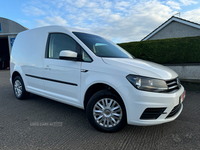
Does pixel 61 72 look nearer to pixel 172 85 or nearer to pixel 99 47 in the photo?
pixel 99 47

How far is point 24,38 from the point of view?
14.0 ft

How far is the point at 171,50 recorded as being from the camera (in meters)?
8.04

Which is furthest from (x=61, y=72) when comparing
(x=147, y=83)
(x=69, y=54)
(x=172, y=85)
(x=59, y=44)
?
(x=172, y=85)

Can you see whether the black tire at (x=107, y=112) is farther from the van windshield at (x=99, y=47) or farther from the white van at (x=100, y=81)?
the van windshield at (x=99, y=47)

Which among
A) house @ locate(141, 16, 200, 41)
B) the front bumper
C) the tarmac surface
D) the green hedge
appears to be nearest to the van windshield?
the front bumper

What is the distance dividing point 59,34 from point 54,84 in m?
1.09

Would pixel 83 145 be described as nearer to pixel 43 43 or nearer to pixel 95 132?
pixel 95 132

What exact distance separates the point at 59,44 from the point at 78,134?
6.26ft

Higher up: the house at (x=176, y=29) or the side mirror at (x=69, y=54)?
the house at (x=176, y=29)

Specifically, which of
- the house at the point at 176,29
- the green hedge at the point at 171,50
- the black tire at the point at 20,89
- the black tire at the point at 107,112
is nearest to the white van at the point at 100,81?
the black tire at the point at 107,112

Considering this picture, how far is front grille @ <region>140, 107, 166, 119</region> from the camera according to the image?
226 centimetres

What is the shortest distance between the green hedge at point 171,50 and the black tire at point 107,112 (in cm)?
675

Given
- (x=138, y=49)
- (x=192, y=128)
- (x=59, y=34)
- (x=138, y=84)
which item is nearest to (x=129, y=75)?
(x=138, y=84)

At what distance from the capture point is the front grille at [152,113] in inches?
89.0
